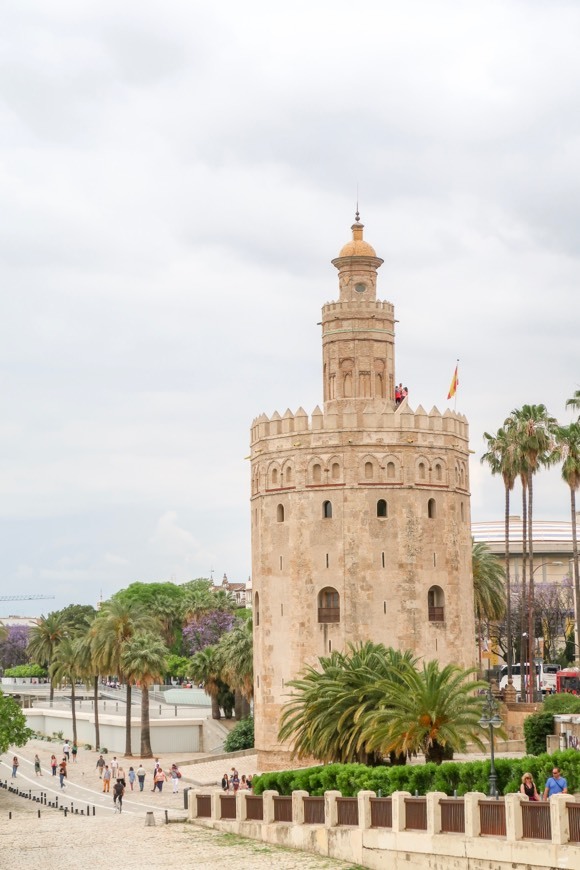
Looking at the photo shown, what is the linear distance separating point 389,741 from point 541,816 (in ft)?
35.1

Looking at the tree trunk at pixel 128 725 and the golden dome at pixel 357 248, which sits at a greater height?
the golden dome at pixel 357 248

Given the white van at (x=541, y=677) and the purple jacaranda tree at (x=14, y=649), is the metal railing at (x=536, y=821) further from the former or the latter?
the purple jacaranda tree at (x=14, y=649)

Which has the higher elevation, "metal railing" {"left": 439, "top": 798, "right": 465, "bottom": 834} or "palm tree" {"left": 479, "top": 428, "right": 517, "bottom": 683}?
"palm tree" {"left": 479, "top": 428, "right": 517, "bottom": 683}

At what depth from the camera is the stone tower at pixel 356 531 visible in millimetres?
53438

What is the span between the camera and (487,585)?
6462 centimetres

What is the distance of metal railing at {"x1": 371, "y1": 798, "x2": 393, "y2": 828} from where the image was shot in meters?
31.9

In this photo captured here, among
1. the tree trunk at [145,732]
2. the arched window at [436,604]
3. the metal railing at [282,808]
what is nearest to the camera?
the metal railing at [282,808]

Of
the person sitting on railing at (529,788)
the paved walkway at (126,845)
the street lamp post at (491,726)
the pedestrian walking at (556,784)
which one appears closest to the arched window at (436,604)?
the paved walkway at (126,845)

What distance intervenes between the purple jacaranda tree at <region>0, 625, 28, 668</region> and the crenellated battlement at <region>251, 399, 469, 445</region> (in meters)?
105

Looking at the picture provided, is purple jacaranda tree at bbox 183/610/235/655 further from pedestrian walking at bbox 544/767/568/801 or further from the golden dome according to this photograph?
pedestrian walking at bbox 544/767/568/801

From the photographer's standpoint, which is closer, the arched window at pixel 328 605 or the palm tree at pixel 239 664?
the arched window at pixel 328 605

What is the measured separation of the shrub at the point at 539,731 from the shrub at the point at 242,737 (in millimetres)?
18106

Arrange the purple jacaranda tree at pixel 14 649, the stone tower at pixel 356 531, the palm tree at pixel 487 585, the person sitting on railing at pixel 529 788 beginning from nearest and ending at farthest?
the person sitting on railing at pixel 529 788 < the stone tower at pixel 356 531 < the palm tree at pixel 487 585 < the purple jacaranda tree at pixel 14 649

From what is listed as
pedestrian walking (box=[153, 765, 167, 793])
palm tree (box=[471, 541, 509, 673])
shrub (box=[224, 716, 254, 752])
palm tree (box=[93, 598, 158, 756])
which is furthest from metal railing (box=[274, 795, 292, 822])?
palm tree (box=[93, 598, 158, 756])
